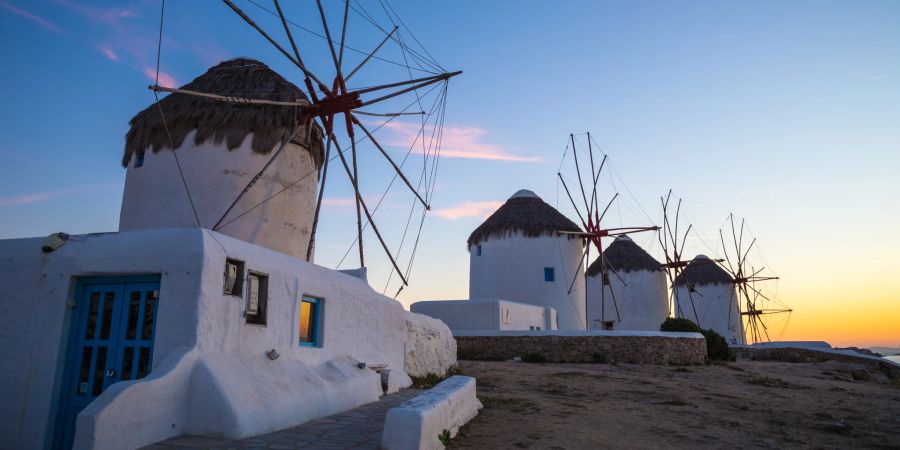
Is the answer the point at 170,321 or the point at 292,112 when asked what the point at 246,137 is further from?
the point at 170,321

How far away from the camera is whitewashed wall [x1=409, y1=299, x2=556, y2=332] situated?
20.4 meters

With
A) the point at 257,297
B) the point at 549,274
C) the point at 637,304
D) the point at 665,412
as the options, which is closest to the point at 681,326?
the point at 549,274

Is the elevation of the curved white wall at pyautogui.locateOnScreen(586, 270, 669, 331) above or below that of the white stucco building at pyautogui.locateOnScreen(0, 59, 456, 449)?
above

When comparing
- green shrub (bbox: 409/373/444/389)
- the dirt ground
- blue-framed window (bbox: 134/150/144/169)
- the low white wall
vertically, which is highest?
blue-framed window (bbox: 134/150/144/169)

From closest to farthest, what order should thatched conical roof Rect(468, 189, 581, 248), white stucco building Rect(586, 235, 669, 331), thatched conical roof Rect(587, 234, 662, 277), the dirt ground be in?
the dirt ground < thatched conical roof Rect(468, 189, 581, 248) < white stucco building Rect(586, 235, 669, 331) < thatched conical roof Rect(587, 234, 662, 277)

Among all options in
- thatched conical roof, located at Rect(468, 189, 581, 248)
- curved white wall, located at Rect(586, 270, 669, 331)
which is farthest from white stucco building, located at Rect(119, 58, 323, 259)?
curved white wall, located at Rect(586, 270, 669, 331)

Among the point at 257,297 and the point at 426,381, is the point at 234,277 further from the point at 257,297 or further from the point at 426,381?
the point at 426,381

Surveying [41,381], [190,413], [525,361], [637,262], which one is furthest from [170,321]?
[637,262]

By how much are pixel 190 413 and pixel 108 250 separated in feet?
7.19

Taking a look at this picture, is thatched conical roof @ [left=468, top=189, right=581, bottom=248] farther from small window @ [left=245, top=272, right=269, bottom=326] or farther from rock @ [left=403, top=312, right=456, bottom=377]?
small window @ [left=245, top=272, right=269, bottom=326]

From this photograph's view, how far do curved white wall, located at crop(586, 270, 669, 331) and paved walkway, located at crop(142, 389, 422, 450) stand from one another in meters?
28.2

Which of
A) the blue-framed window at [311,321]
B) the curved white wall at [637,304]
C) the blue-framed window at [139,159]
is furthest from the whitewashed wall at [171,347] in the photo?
the curved white wall at [637,304]

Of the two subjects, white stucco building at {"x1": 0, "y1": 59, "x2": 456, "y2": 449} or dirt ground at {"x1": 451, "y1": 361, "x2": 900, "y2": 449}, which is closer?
white stucco building at {"x1": 0, "y1": 59, "x2": 456, "y2": 449}

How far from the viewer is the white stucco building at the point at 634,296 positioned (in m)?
33.0
